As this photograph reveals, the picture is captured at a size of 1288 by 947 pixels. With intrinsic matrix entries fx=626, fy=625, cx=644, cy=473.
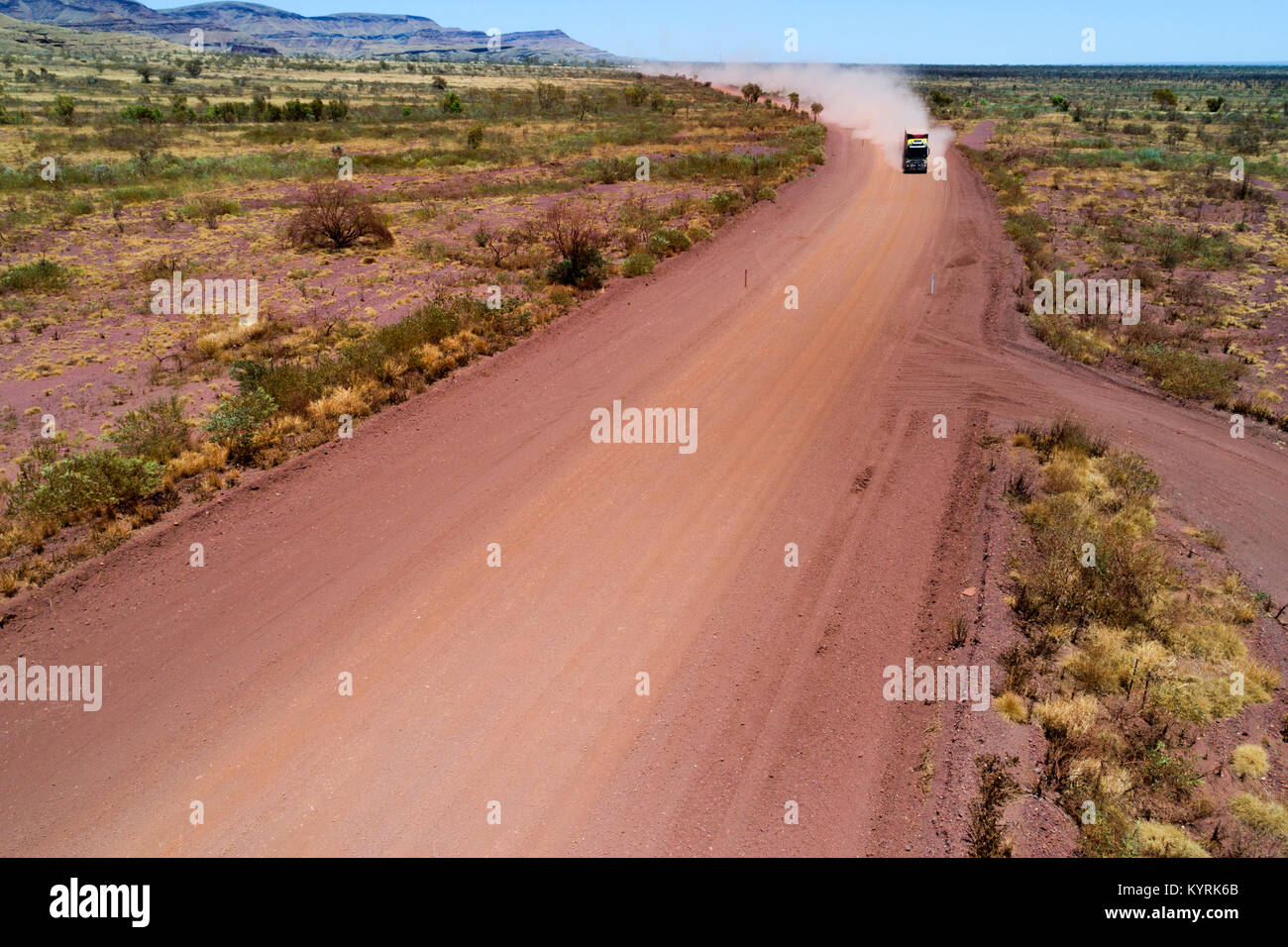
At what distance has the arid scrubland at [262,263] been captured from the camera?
384 inches

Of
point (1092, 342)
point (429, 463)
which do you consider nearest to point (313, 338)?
point (429, 463)

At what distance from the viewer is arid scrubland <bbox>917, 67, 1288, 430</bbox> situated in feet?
44.0

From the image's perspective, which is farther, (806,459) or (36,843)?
(806,459)

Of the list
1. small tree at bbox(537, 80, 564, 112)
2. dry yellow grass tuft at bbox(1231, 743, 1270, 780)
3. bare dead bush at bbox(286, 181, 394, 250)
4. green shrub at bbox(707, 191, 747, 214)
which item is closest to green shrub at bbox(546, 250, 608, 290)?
bare dead bush at bbox(286, 181, 394, 250)

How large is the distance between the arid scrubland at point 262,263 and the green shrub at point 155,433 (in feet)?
0.14

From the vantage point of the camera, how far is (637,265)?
59.4ft

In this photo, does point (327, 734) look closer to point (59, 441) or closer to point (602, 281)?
point (59, 441)

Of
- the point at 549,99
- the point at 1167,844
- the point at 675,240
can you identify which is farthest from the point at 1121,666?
the point at 549,99

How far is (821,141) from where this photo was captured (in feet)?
139

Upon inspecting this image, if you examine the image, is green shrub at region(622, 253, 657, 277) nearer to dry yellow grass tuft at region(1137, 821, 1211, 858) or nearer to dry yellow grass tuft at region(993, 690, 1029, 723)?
dry yellow grass tuft at region(993, 690, 1029, 723)

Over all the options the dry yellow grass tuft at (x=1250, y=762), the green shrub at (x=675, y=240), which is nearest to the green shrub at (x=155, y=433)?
the dry yellow grass tuft at (x=1250, y=762)

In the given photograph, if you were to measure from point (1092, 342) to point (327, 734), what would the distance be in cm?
1641

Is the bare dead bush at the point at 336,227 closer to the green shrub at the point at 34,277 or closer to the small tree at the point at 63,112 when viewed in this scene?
the green shrub at the point at 34,277

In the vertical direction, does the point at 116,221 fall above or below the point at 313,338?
above
